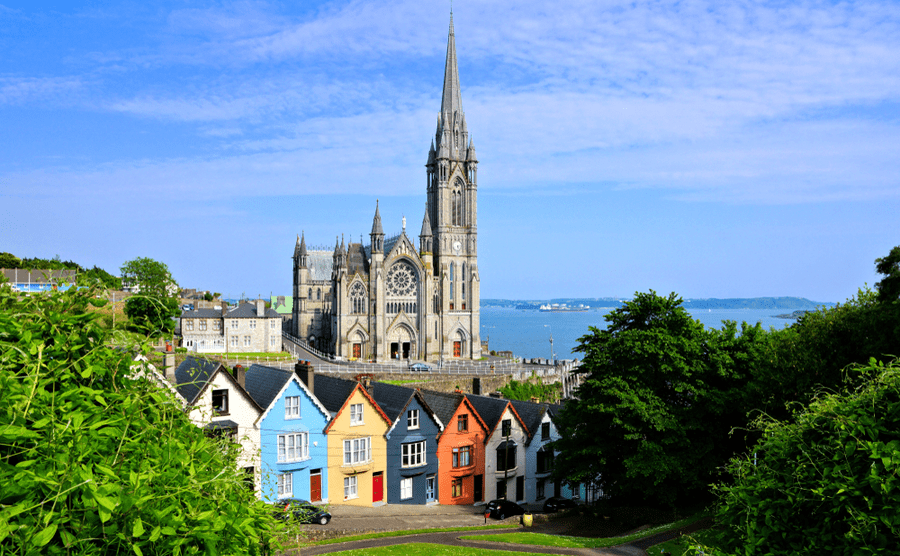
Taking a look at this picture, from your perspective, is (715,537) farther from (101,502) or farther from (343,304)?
(343,304)

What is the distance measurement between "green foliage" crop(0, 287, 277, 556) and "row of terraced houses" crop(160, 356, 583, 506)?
2520 centimetres

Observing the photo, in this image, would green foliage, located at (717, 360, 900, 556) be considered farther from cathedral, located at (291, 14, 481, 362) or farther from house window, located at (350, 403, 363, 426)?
cathedral, located at (291, 14, 481, 362)

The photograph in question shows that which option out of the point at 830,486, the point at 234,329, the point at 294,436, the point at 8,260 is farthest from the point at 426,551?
the point at 8,260

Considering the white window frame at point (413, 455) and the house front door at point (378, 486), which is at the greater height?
the white window frame at point (413, 455)

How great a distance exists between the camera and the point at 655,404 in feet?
99.5

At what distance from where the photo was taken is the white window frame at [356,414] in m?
35.1

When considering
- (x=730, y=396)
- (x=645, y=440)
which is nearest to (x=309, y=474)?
(x=645, y=440)

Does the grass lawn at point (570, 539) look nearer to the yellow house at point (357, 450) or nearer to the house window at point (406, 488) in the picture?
the yellow house at point (357, 450)

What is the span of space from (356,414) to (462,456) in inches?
330

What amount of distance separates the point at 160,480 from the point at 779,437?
26.8 feet

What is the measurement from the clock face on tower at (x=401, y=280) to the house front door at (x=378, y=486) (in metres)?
60.0

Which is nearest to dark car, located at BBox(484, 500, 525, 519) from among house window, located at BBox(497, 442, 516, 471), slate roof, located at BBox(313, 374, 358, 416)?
house window, located at BBox(497, 442, 516, 471)

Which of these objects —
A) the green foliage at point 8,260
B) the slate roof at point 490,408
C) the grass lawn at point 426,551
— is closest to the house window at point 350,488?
the slate roof at point 490,408

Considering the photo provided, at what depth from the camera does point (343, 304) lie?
91125 mm
